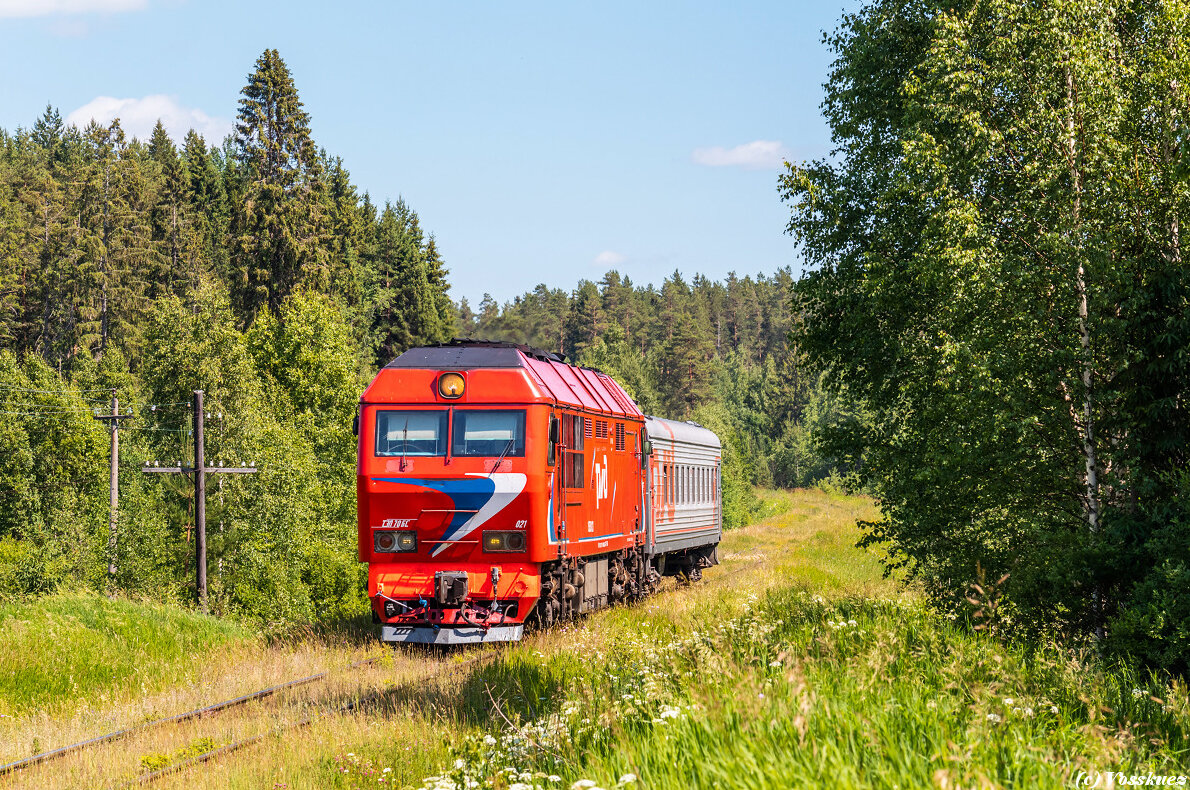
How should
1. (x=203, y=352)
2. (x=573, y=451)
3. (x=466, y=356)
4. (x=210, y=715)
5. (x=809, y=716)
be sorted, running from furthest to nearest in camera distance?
(x=203, y=352), (x=573, y=451), (x=466, y=356), (x=210, y=715), (x=809, y=716)

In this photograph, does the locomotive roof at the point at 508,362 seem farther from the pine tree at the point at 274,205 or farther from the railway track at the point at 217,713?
the pine tree at the point at 274,205

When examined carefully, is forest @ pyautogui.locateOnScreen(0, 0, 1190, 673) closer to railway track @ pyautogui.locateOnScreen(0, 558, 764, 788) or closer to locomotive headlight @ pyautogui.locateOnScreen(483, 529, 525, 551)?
locomotive headlight @ pyautogui.locateOnScreen(483, 529, 525, 551)

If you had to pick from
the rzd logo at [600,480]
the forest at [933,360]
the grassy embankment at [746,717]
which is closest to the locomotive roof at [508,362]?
the rzd logo at [600,480]

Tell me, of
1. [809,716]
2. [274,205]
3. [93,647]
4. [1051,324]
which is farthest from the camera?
[274,205]

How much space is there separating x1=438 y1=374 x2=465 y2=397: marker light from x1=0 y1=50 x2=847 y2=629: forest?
3.47m

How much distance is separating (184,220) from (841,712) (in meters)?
73.7

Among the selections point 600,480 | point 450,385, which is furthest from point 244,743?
point 600,480

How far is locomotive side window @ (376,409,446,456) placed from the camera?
47.8 ft

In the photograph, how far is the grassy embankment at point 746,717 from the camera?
4984 millimetres

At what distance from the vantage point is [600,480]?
1716cm

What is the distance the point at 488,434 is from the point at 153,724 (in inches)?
218

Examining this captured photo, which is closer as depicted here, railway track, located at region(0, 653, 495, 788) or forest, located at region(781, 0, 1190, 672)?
railway track, located at region(0, 653, 495, 788)

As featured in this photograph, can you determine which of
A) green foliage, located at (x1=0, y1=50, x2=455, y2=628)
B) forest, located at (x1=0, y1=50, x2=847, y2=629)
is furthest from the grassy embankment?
green foliage, located at (x1=0, y1=50, x2=455, y2=628)

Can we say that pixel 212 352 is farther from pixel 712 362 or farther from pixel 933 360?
pixel 712 362
